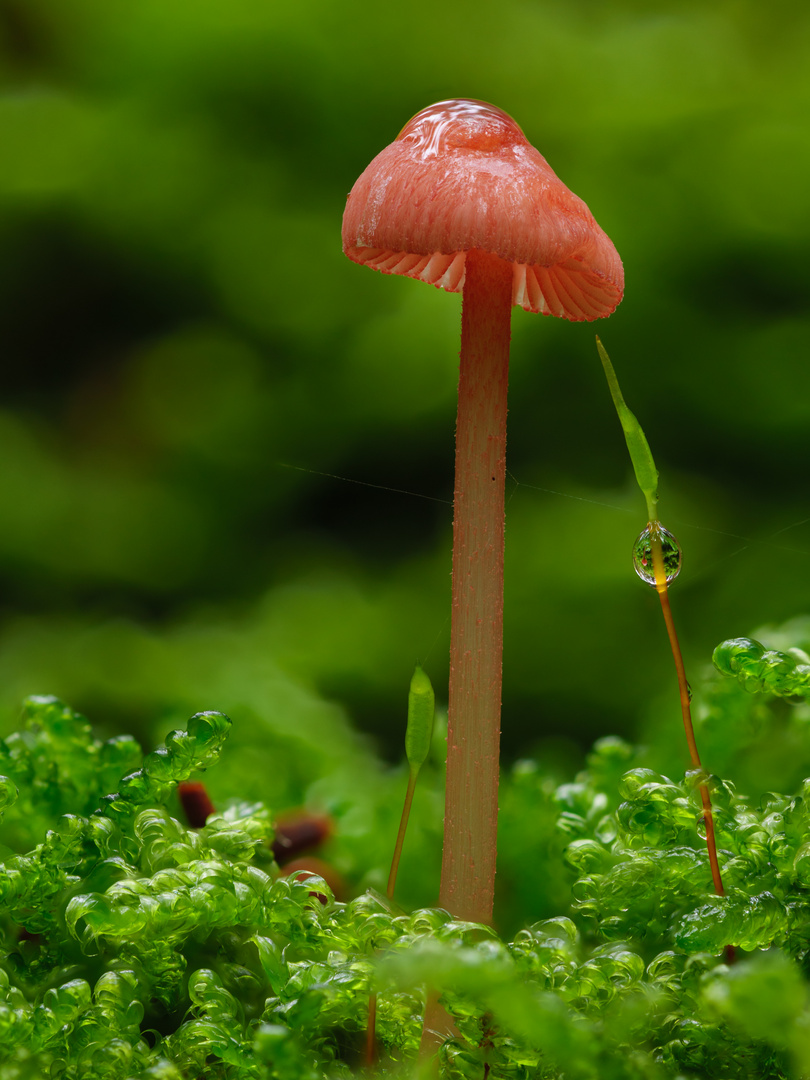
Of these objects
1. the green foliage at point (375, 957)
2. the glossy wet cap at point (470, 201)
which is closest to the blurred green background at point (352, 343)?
the green foliage at point (375, 957)

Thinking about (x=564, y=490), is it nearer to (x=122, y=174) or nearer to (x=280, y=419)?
(x=280, y=419)

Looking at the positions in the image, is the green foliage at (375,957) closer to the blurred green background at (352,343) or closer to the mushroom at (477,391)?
the mushroom at (477,391)

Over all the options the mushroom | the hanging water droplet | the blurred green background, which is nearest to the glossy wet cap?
the mushroom

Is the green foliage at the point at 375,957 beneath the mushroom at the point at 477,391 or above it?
beneath

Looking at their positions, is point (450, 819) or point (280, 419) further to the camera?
point (280, 419)

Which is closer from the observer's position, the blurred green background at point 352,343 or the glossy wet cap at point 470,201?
the glossy wet cap at point 470,201

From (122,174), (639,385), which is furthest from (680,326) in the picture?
(122,174)

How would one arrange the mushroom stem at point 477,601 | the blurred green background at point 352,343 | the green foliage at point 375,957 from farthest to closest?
the blurred green background at point 352,343 < the mushroom stem at point 477,601 < the green foliage at point 375,957
